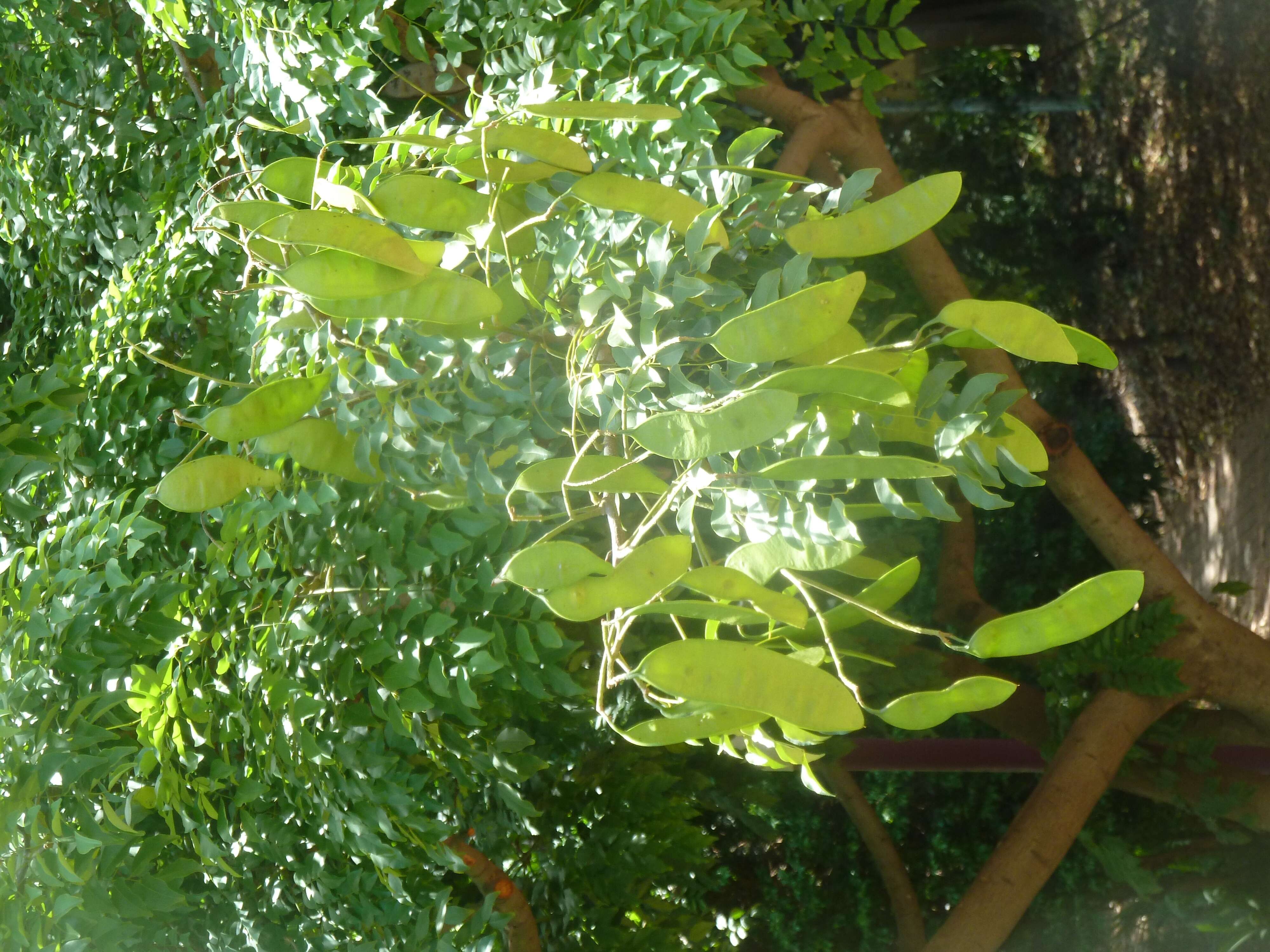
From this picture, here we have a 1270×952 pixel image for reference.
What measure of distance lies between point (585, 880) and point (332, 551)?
1.69ft

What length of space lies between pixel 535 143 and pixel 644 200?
0.05 metres

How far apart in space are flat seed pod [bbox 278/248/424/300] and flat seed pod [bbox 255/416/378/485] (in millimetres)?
118

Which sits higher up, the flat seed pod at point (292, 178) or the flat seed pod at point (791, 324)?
the flat seed pod at point (292, 178)

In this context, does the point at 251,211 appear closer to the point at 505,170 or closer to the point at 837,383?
the point at 505,170

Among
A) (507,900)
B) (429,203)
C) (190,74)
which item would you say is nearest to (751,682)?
(429,203)

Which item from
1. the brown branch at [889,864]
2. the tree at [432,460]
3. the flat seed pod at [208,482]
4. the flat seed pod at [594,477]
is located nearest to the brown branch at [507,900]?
the tree at [432,460]

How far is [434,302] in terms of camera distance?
445 mm

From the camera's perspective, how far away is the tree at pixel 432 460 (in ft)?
1.39

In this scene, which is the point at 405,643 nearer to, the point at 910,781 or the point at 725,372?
the point at 725,372

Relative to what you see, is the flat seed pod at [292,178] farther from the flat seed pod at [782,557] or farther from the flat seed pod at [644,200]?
the flat seed pod at [782,557]

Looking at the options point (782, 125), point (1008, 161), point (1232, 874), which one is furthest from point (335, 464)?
point (1008, 161)

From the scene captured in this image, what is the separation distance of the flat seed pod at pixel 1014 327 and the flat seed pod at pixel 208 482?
371 mm

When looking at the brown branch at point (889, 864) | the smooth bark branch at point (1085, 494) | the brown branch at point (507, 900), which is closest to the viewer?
the brown branch at point (507, 900)

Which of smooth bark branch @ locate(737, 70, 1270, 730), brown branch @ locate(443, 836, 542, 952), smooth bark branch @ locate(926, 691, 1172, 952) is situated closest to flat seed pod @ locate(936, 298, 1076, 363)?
brown branch @ locate(443, 836, 542, 952)
